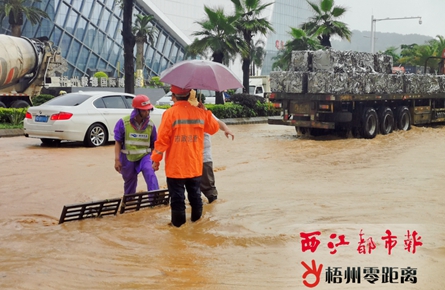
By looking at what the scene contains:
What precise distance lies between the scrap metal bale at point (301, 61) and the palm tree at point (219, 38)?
11.0m

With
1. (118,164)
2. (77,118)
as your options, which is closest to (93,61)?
(77,118)

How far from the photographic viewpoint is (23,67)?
24.8 meters

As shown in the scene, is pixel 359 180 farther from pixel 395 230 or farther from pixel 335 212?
pixel 395 230

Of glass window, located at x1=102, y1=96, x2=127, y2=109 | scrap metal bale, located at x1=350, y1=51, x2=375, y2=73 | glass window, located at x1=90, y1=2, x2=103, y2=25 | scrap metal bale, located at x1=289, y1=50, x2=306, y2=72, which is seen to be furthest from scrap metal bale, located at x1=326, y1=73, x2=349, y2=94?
glass window, located at x1=90, y1=2, x2=103, y2=25

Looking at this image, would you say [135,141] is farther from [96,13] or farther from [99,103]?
[96,13]

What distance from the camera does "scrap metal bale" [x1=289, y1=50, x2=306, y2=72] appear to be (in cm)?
1891

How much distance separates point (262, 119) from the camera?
95.8ft

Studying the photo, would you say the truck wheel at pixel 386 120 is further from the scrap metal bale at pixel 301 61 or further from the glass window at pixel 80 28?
the glass window at pixel 80 28

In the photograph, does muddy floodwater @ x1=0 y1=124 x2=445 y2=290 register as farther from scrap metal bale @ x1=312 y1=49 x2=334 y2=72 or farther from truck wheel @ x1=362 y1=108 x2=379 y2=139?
scrap metal bale @ x1=312 y1=49 x2=334 y2=72

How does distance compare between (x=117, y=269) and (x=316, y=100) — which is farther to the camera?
(x=316, y=100)

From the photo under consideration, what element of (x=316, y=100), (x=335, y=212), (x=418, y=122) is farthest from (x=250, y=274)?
(x=418, y=122)

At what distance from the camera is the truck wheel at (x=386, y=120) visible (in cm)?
1955

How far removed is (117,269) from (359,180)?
6.02 meters

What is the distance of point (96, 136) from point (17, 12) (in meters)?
32.0
